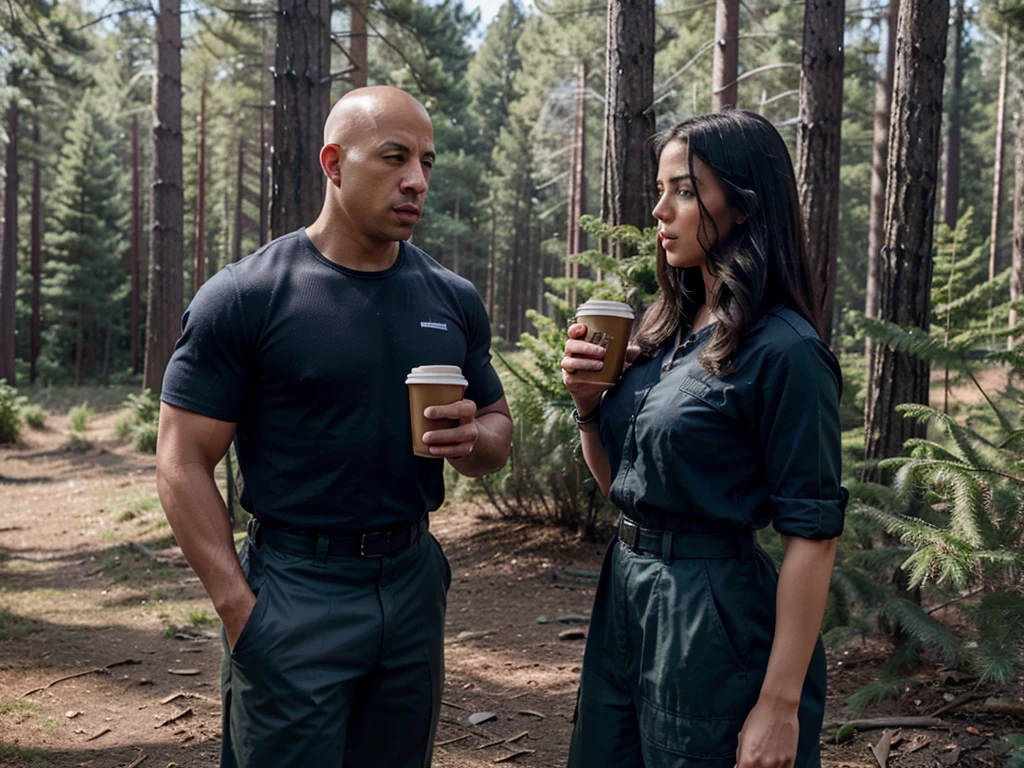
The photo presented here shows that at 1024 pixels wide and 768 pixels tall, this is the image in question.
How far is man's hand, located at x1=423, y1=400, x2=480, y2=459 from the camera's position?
8.12ft

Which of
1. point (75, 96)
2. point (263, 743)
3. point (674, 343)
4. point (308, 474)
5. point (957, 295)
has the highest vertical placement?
point (75, 96)

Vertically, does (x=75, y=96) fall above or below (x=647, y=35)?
above

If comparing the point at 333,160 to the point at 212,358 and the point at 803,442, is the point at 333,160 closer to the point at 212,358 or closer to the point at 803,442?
the point at 212,358

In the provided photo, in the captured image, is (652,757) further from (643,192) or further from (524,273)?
(524,273)

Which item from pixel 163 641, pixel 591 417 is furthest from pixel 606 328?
pixel 163 641

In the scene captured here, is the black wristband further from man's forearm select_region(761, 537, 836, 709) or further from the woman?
man's forearm select_region(761, 537, 836, 709)

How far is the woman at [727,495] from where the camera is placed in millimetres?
2189

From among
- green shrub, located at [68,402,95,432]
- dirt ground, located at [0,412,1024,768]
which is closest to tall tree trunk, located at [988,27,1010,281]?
dirt ground, located at [0,412,1024,768]

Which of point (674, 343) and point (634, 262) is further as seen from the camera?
point (634, 262)

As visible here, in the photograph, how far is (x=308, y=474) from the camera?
2658 mm

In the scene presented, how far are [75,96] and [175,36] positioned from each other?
26863 millimetres

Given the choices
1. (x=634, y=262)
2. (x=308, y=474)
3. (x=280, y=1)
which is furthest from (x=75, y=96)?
(x=308, y=474)

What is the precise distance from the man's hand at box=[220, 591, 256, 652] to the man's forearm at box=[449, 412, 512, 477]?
0.70 meters

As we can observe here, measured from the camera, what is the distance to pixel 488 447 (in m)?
2.89
